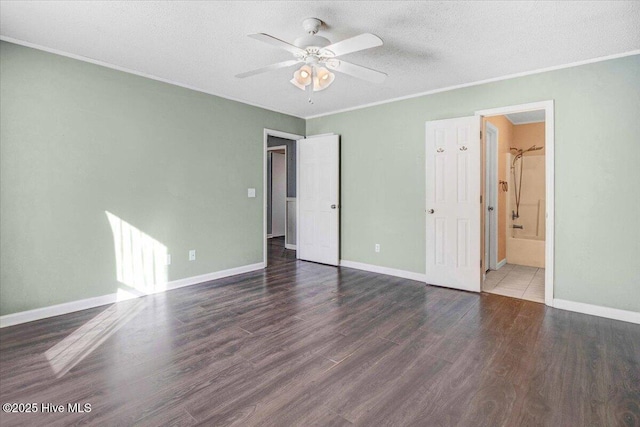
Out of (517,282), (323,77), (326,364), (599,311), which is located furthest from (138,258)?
(599,311)

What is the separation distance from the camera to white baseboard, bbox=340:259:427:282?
452cm

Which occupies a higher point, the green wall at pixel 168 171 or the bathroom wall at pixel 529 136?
the bathroom wall at pixel 529 136

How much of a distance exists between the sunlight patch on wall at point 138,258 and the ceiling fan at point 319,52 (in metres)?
2.35

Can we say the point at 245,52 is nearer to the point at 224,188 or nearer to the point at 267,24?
the point at 267,24

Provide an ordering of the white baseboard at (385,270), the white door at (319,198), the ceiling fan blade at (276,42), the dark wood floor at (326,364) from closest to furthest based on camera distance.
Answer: the dark wood floor at (326,364)
the ceiling fan blade at (276,42)
the white baseboard at (385,270)
the white door at (319,198)

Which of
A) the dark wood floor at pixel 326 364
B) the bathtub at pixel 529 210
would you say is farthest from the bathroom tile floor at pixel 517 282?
the bathtub at pixel 529 210

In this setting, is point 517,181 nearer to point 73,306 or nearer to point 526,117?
point 526,117

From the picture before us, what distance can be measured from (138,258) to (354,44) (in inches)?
127

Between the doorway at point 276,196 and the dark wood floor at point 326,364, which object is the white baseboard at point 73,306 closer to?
the dark wood floor at point 326,364

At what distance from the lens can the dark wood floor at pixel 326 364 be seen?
1826 mm

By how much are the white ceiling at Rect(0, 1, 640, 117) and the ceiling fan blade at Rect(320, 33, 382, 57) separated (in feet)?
0.82

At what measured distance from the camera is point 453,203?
13.5 ft

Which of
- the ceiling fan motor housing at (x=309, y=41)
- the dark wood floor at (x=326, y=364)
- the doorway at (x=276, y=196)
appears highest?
the ceiling fan motor housing at (x=309, y=41)

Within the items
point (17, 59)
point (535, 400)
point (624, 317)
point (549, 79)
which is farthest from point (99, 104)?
point (624, 317)
